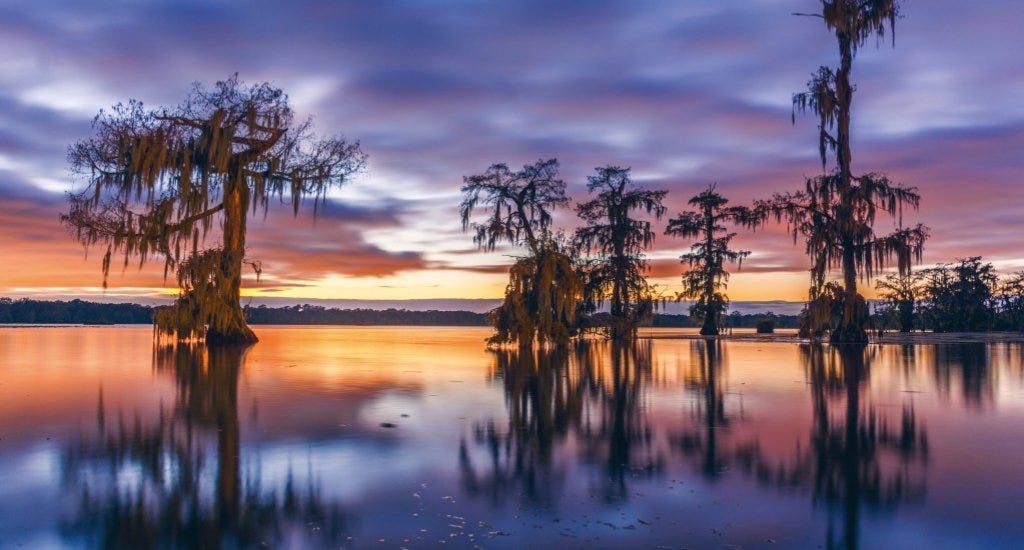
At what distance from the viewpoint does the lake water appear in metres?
3.99

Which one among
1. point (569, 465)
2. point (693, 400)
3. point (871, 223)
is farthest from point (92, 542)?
point (871, 223)

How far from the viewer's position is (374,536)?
12.7 ft

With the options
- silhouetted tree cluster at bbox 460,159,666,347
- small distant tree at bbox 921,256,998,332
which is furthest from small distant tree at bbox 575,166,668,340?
small distant tree at bbox 921,256,998,332

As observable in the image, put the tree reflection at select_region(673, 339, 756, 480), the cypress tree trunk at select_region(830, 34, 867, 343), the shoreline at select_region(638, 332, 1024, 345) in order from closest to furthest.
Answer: the tree reflection at select_region(673, 339, 756, 480)
the cypress tree trunk at select_region(830, 34, 867, 343)
the shoreline at select_region(638, 332, 1024, 345)

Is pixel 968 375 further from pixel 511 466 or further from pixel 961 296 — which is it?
pixel 961 296

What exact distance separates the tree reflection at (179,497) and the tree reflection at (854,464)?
3.06m

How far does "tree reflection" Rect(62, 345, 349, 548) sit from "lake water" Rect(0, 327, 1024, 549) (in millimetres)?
21

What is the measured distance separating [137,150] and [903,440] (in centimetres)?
2212

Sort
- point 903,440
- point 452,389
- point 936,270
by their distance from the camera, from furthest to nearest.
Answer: point 936,270, point 452,389, point 903,440

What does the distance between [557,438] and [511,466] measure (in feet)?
4.52

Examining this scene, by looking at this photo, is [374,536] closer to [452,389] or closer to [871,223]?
[452,389]

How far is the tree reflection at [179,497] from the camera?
3855mm

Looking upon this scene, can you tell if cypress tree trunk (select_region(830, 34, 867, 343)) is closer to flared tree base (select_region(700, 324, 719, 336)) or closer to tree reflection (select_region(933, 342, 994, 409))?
tree reflection (select_region(933, 342, 994, 409))

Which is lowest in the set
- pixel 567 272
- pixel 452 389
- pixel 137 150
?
pixel 452 389
